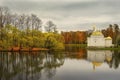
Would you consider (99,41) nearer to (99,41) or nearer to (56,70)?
(99,41)

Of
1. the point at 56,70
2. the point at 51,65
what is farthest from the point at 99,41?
the point at 56,70

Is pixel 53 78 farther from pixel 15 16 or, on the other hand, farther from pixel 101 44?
pixel 101 44

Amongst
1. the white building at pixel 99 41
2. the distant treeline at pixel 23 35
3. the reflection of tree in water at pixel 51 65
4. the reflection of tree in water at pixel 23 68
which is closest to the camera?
the reflection of tree in water at pixel 23 68

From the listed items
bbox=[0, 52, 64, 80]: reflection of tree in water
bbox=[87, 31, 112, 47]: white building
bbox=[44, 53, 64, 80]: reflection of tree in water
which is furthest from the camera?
bbox=[87, 31, 112, 47]: white building

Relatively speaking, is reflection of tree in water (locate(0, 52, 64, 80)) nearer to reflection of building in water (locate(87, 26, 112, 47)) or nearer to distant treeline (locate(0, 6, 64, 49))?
distant treeline (locate(0, 6, 64, 49))

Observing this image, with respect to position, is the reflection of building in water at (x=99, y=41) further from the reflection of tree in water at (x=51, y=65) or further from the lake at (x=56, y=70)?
the lake at (x=56, y=70)

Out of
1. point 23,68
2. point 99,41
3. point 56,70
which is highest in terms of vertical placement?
point 99,41

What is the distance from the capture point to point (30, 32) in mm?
62000

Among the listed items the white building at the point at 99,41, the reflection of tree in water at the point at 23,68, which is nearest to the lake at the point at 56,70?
the reflection of tree in water at the point at 23,68

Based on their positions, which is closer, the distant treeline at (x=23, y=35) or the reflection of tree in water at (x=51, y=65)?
the reflection of tree in water at (x=51, y=65)

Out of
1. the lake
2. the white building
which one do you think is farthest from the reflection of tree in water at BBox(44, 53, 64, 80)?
the white building

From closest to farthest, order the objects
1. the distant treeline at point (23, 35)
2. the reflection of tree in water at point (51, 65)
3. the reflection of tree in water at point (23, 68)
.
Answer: the reflection of tree in water at point (23, 68) < the reflection of tree in water at point (51, 65) < the distant treeline at point (23, 35)

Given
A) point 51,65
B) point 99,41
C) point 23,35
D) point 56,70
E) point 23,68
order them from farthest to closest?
1. point 99,41
2. point 23,35
3. point 51,65
4. point 23,68
5. point 56,70

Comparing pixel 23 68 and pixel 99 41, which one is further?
pixel 99 41
